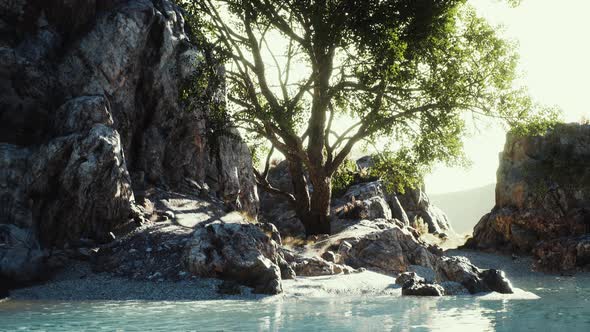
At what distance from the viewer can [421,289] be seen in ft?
58.9

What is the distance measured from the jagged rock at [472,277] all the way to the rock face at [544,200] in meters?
13.1

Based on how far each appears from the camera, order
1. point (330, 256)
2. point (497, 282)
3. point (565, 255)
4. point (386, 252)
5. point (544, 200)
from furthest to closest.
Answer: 1. point (544, 200)
2. point (565, 255)
3. point (386, 252)
4. point (330, 256)
5. point (497, 282)

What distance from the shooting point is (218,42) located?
31.1 metres

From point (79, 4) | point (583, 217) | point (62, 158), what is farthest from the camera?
point (583, 217)

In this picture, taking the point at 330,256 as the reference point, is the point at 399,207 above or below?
above

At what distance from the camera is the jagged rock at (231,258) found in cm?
1812

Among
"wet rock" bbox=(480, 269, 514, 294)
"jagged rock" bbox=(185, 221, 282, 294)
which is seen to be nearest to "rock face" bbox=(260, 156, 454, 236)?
"jagged rock" bbox=(185, 221, 282, 294)

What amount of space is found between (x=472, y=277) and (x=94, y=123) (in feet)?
50.6

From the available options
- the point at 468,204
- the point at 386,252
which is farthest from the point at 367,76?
the point at 468,204

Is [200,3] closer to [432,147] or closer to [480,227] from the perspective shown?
[432,147]

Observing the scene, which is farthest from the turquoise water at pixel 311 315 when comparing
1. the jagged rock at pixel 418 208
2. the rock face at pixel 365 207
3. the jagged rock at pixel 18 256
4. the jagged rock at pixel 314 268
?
the jagged rock at pixel 418 208

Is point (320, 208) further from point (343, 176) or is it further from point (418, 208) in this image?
point (418, 208)

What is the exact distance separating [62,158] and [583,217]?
2954 centimetres

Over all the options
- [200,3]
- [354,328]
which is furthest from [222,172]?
[354,328]
